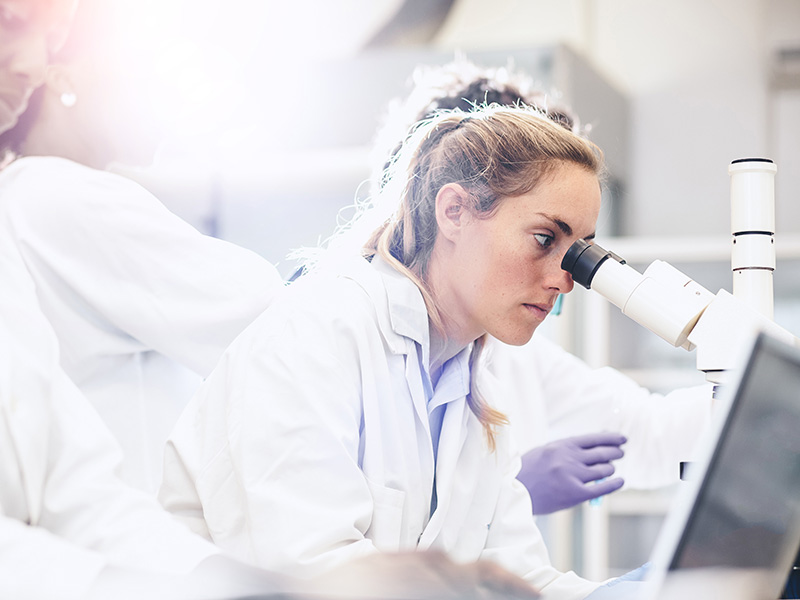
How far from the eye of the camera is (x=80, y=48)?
94 cm

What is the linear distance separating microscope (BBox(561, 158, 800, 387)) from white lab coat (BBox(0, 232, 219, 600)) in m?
0.44

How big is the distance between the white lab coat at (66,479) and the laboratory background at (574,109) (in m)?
0.32

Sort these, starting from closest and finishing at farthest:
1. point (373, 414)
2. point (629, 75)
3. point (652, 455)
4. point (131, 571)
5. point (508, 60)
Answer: point (131, 571)
point (373, 414)
point (652, 455)
point (508, 60)
point (629, 75)

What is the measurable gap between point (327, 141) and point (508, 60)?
1.56ft

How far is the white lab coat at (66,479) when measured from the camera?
2.30 ft

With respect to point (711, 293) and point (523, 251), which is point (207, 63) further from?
point (711, 293)

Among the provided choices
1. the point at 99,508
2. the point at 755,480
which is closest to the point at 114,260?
the point at 99,508

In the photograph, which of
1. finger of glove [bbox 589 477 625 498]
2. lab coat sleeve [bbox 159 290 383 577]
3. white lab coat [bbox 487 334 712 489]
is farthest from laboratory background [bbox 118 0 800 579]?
finger of glove [bbox 589 477 625 498]

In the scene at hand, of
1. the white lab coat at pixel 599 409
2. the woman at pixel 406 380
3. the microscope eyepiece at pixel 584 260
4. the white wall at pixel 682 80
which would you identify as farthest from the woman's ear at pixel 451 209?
the white wall at pixel 682 80

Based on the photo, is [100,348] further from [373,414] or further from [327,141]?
[327,141]

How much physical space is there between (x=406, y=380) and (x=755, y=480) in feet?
1.51

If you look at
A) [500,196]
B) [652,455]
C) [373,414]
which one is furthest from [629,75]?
[373,414]

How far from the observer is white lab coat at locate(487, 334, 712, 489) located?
1362 millimetres

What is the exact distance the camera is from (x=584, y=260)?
0.87m
